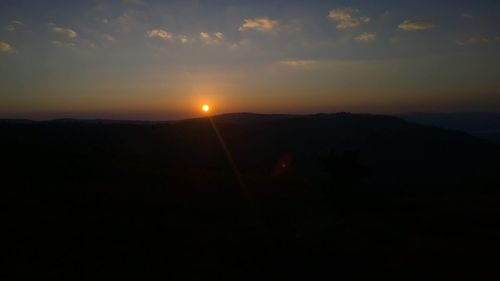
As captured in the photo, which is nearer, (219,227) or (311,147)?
(219,227)

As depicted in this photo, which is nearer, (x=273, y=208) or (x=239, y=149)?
(x=273, y=208)

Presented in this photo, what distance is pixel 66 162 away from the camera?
2666 centimetres

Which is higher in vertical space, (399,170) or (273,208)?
(273,208)

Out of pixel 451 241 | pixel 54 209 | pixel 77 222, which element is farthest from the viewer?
pixel 54 209

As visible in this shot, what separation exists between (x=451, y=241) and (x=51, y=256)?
11797mm

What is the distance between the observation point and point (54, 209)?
48.8 ft

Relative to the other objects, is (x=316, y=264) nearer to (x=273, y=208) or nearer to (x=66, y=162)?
(x=273, y=208)

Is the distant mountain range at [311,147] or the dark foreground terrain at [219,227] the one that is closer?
the dark foreground terrain at [219,227]

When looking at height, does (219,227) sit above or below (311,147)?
above

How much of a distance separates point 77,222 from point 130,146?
56.8 metres

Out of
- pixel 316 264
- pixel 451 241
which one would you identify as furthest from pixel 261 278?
pixel 451 241

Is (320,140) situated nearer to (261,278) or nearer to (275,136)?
(275,136)

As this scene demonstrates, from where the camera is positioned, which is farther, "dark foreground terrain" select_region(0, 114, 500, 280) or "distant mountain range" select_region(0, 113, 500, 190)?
"distant mountain range" select_region(0, 113, 500, 190)

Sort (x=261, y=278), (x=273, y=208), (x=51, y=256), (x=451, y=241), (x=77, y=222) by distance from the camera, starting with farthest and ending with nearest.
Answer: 1. (x=273, y=208)
2. (x=77, y=222)
3. (x=451, y=241)
4. (x=51, y=256)
5. (x=261, y=278)
